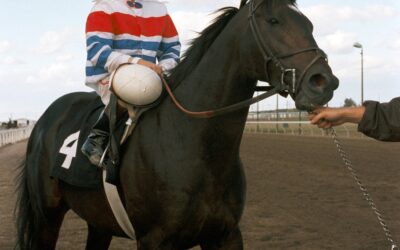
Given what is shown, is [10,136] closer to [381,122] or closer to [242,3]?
[242,3]

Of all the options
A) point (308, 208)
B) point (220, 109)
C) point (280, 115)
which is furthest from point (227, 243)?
point (280, 115)

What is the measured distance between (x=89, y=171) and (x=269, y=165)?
11.9 metres

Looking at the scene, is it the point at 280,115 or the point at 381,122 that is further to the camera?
the point at 280,115

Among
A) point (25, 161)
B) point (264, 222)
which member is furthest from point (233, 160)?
point (264, 222)

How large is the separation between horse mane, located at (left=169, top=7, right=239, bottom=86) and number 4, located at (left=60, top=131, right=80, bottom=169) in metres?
1.14

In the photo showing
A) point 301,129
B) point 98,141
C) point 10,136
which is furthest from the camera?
point 10,136

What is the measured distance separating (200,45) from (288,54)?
0.88m

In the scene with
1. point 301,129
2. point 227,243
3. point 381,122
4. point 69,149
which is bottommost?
point 301,129

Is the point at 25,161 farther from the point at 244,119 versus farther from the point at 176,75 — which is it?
the point at 244,119

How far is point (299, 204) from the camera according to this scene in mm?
9625

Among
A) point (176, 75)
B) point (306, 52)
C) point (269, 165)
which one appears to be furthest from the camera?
point (269, 165)

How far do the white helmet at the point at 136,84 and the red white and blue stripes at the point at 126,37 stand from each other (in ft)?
0.73

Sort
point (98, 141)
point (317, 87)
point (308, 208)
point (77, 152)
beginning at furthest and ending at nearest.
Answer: point (308, 208) → point (77, 152) → point (98, 141) → point (317, 87)

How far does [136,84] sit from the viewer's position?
3.66 metres
